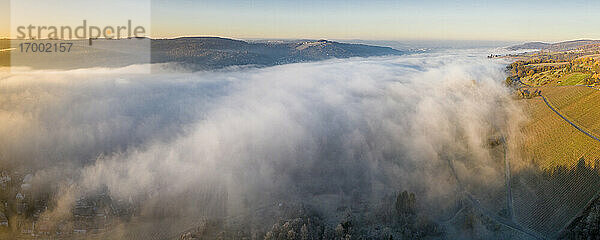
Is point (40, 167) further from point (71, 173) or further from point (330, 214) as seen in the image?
point (330, 214)

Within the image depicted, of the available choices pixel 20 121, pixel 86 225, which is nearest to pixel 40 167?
pixel 20 121

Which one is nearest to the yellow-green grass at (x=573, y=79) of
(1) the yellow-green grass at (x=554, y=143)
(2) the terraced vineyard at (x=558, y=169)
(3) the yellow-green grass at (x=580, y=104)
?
(3) the yellow-green grass at (x=580, y=104)

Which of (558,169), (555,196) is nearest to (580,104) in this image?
(558,169)

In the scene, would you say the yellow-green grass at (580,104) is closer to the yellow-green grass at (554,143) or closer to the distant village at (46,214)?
the yellow-green grass at (554,143)

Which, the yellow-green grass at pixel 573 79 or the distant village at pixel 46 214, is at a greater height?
the yellow-green grass at pixel 573 79

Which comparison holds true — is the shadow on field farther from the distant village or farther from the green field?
the distant village

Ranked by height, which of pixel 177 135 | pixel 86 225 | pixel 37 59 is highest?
pixel 37 59

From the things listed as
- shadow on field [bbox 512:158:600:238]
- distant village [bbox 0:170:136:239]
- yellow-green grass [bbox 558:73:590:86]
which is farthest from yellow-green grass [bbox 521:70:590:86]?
distant village [bbox 0:170:136:239]

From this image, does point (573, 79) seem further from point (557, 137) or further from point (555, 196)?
point (555, 196)
